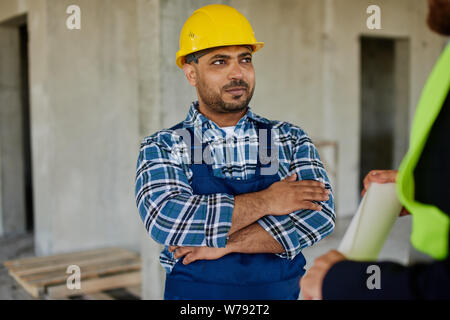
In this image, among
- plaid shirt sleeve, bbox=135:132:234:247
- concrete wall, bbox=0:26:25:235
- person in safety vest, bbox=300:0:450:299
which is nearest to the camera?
person in safety vest, bbox=300:0:450:299

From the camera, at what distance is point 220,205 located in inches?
68.5

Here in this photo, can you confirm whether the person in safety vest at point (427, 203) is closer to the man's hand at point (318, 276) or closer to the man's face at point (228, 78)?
the man's hand at point (318, 276)

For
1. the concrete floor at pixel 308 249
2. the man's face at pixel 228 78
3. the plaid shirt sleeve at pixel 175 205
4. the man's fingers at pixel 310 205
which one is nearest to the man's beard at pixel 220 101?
the man's face at pixel 228 78

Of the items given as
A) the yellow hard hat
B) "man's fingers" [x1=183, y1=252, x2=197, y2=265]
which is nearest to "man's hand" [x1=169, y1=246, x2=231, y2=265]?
"man's fingers" [x1=183, y1=252, x2=197, y2=265]

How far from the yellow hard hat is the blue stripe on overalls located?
52cm

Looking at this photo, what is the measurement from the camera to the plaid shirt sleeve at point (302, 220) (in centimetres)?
182

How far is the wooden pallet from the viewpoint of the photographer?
4.34 m

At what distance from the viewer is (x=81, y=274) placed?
15.2ft

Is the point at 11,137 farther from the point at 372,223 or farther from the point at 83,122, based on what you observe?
the point at 372,223

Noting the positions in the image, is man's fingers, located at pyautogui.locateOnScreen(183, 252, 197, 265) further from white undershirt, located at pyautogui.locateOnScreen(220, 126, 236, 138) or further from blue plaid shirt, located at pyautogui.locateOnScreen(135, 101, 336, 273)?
white undershirt, located at pyautogui.locateOnScreen(220, 126, 236, 138)

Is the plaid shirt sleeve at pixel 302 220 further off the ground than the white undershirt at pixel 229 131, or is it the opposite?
the white undershirt at pixel 229 131

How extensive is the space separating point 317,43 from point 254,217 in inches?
247

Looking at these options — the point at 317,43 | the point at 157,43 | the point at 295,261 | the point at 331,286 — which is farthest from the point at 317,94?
the point at 331,286

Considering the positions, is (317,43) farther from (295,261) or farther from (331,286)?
(331,286)
